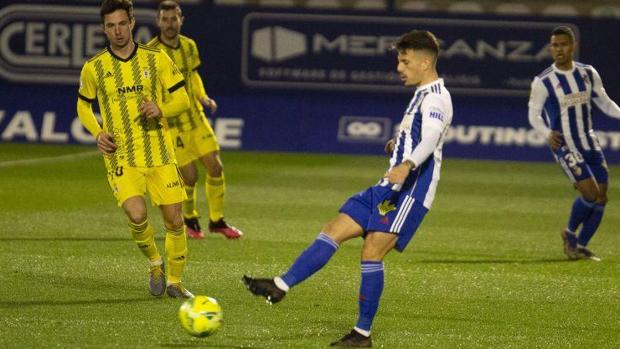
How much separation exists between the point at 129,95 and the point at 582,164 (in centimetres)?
423

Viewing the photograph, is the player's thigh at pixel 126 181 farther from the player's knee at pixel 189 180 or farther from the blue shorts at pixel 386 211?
the player's knee at pixel 189 180

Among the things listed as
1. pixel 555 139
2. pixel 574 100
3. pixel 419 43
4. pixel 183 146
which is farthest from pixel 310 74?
pixel 419 43

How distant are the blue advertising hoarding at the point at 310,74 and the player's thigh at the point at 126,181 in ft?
31.8

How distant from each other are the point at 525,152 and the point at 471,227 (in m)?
5.67

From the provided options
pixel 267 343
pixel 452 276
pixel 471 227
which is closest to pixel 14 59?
pixel 471 227

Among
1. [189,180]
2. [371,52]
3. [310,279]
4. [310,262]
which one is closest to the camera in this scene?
[310,262]

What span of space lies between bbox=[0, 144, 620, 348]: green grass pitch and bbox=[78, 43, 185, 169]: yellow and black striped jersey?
919 millimetres

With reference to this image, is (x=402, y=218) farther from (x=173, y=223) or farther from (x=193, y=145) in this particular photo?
(x=193, y=145)

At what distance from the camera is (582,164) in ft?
35.0

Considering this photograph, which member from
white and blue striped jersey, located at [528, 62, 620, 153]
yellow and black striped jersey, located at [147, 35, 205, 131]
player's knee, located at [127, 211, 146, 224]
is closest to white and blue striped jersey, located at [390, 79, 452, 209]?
player's knee, located at [127, 211, 146, 224]

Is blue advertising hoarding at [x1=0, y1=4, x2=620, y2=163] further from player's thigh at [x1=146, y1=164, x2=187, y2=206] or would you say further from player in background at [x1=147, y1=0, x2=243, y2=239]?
player's thigh at [x1=146, y1=164, x2=187, y2=206]

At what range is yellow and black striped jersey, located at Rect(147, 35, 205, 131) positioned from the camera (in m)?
11.1

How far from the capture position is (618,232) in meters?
12.4

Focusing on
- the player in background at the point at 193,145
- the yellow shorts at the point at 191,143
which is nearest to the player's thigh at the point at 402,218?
the player in background at the point at 193,145
